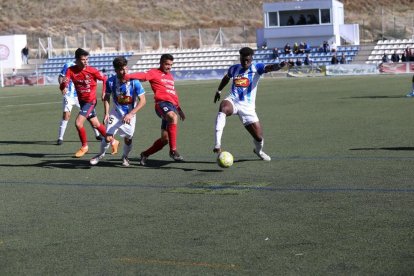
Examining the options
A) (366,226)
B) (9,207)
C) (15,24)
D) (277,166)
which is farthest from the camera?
(15,24)

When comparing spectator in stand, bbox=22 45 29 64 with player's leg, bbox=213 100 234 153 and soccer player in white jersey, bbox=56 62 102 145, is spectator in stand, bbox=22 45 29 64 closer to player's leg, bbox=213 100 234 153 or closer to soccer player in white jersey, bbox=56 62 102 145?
soccer player in white jersey, bbox=56 62 102 145

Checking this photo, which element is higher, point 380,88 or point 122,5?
point 122,5

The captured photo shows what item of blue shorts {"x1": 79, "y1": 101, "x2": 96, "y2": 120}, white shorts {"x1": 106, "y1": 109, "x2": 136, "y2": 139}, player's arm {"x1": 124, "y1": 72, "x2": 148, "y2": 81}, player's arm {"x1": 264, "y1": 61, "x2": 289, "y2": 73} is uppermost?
player's arm {"x1": 264, "y1": 61, "x2": 289, "y2": 73}

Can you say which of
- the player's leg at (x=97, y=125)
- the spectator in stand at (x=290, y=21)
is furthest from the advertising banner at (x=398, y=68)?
the player's leg at (x=97, y=125)

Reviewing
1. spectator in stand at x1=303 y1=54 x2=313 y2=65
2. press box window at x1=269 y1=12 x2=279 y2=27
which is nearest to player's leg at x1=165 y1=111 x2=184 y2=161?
spectator in stand at x1=303 y1=54 x2=313 y2=65

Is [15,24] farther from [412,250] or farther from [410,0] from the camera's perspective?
[412,250]

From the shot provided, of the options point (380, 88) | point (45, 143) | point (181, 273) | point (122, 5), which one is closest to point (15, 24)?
point (122, 5)

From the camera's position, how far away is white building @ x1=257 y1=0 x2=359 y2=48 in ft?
204

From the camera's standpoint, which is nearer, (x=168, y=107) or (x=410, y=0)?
(x=168, y=107)

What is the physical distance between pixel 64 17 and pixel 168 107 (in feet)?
240

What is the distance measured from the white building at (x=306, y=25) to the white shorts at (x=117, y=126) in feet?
165

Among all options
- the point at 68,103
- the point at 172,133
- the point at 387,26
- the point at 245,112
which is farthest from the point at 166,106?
the point at 387,26

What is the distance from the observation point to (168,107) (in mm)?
12961

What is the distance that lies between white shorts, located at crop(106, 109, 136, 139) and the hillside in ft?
218
